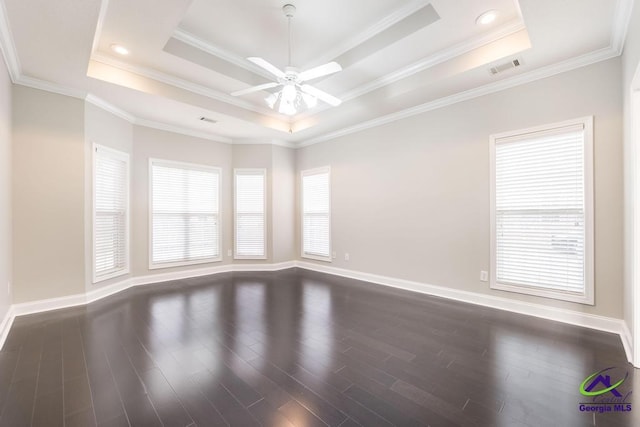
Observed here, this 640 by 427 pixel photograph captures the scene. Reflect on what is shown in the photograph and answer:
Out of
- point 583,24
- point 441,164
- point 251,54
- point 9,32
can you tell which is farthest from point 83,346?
point 583,24

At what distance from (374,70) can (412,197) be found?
1933mm

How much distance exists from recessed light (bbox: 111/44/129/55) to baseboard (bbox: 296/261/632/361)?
4.61 m

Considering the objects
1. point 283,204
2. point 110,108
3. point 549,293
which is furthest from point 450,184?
point 110,108

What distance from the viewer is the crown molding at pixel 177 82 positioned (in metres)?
3.39

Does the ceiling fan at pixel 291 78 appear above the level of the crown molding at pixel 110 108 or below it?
below

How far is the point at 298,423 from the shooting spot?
1624mm

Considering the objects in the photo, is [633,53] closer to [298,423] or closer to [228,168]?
[298,423]

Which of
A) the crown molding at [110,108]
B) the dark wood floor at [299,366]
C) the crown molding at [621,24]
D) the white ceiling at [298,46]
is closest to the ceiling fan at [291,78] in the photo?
the white ceiling at [298,46]

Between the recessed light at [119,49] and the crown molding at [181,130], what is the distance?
1.63 metres

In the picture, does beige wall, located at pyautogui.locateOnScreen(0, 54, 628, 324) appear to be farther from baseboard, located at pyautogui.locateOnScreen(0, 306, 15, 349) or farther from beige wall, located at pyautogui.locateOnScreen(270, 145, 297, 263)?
beige wall, located at pyautogui.locateOnScreen(270, 145, 297, 263)

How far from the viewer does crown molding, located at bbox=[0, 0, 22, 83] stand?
235 cm

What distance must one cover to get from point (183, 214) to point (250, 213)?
129 cm

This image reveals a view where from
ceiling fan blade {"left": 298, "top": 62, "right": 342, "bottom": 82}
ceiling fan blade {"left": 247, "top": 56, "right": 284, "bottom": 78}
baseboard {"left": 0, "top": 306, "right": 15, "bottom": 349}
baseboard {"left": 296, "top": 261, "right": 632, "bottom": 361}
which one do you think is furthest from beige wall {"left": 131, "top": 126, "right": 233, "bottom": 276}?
baseboard {"left": 296, "top": 261, "right": 632, "bottom": 361}

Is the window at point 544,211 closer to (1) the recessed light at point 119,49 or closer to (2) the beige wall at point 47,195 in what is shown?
(1) the recessed light at point 119,49
